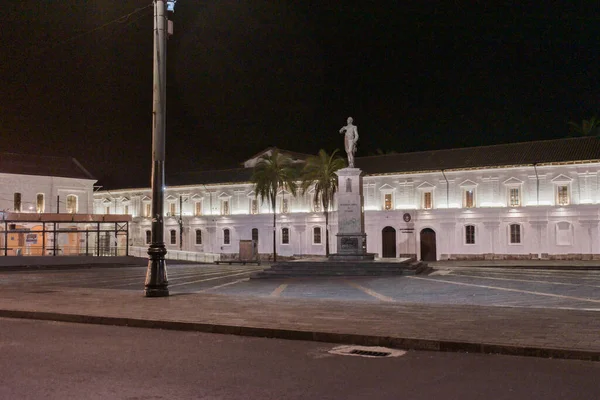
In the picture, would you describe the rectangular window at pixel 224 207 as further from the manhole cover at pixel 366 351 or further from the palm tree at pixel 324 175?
the manhole cover at pixel 366 351

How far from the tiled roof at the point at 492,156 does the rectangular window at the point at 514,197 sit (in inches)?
89.0

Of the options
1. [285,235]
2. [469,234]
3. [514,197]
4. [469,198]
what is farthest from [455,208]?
[285,235]

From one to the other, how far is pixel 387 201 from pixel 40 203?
36.3m

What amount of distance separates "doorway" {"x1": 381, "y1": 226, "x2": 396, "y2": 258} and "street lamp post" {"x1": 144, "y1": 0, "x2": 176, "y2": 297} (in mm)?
39840

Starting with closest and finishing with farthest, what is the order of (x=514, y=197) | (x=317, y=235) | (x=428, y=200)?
(x=514, y=197) < (x=428, y=200) < (x=317, y=235)

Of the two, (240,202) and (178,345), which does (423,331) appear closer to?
(178,345)

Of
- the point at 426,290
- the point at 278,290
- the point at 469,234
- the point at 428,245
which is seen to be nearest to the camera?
the point at 426,290

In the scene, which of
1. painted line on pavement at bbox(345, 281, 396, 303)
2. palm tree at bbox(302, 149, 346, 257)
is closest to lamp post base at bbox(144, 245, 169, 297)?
painted line on pavement at bbox(345, 281, 396, 303)

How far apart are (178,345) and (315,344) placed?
2213mm

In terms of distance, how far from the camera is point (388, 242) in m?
54.9

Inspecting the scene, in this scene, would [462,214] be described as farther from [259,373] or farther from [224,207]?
[259,373]

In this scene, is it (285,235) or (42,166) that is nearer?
(285,235)

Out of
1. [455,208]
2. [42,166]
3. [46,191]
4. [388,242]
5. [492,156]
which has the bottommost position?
[388,242]

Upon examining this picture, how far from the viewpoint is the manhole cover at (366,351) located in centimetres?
900
